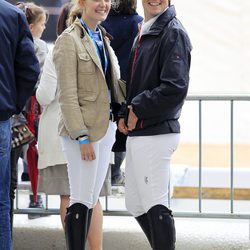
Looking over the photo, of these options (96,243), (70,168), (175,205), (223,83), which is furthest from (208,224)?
(70,168)

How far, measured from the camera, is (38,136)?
4.88 m

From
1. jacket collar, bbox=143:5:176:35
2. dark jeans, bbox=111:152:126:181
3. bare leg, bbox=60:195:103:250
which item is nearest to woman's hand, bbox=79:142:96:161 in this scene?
bare leg, bbox=60:195:103:250

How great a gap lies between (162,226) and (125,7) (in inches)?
63.1

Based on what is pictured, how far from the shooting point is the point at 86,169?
407 cm

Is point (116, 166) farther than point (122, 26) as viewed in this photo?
Yes

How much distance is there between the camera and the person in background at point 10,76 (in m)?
3.96

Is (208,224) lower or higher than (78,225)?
lower

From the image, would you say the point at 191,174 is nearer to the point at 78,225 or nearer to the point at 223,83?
the point at 223,83

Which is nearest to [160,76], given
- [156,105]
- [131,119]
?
[156,105]

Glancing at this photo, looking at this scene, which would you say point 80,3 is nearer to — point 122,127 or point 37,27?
point 122,127

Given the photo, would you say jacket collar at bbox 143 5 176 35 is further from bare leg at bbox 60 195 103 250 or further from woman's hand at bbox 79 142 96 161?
bare leg at bbox 60 195 103 250

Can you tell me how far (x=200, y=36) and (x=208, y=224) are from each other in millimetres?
1717

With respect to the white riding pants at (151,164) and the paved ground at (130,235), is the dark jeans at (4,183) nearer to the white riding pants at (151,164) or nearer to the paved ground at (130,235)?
the white riding pants at (151,164)

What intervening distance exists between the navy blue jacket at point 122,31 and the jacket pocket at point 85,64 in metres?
0.93
